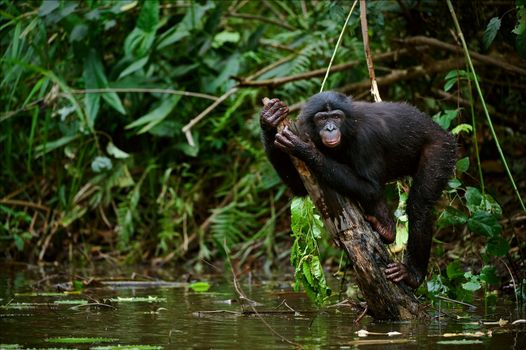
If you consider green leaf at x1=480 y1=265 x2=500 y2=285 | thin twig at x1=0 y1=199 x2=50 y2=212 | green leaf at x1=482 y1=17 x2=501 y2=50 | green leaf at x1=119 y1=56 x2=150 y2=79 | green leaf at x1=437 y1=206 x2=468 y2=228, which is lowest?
green leaf at x1=480 y1=265 x2=500 y2=285

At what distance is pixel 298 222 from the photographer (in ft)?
18.6

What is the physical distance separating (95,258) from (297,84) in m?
3.42

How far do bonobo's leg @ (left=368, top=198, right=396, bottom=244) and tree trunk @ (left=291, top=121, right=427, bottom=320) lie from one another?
43 centimetres

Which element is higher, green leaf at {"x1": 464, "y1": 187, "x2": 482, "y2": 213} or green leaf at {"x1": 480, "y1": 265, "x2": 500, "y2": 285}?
green leaf at {"x1": 464, "y1": 187, "x2": 482, "y2": 213}

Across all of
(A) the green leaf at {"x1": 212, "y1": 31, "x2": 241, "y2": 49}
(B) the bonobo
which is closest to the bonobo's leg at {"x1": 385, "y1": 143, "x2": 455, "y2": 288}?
(B) the bonobo

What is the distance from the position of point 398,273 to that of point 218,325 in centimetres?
119

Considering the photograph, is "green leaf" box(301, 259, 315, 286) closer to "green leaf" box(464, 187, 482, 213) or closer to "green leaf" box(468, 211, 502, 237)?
"green leaf" box(468, 211, 502, 237)

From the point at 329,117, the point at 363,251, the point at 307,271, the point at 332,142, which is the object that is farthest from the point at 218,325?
the point at 329,117

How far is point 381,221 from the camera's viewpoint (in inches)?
238

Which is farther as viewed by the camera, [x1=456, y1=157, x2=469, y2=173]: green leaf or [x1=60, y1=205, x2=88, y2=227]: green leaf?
[x1=60, y1=205, x2=88, y2=227]: green leaf

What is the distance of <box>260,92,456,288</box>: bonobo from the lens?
18.2ft

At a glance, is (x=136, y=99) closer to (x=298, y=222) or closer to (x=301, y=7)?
(x=301, y=7)

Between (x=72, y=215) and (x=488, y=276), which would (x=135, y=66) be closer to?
(x=72, y=215)

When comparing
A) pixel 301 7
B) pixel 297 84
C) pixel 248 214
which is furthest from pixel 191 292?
pixel 301 7
